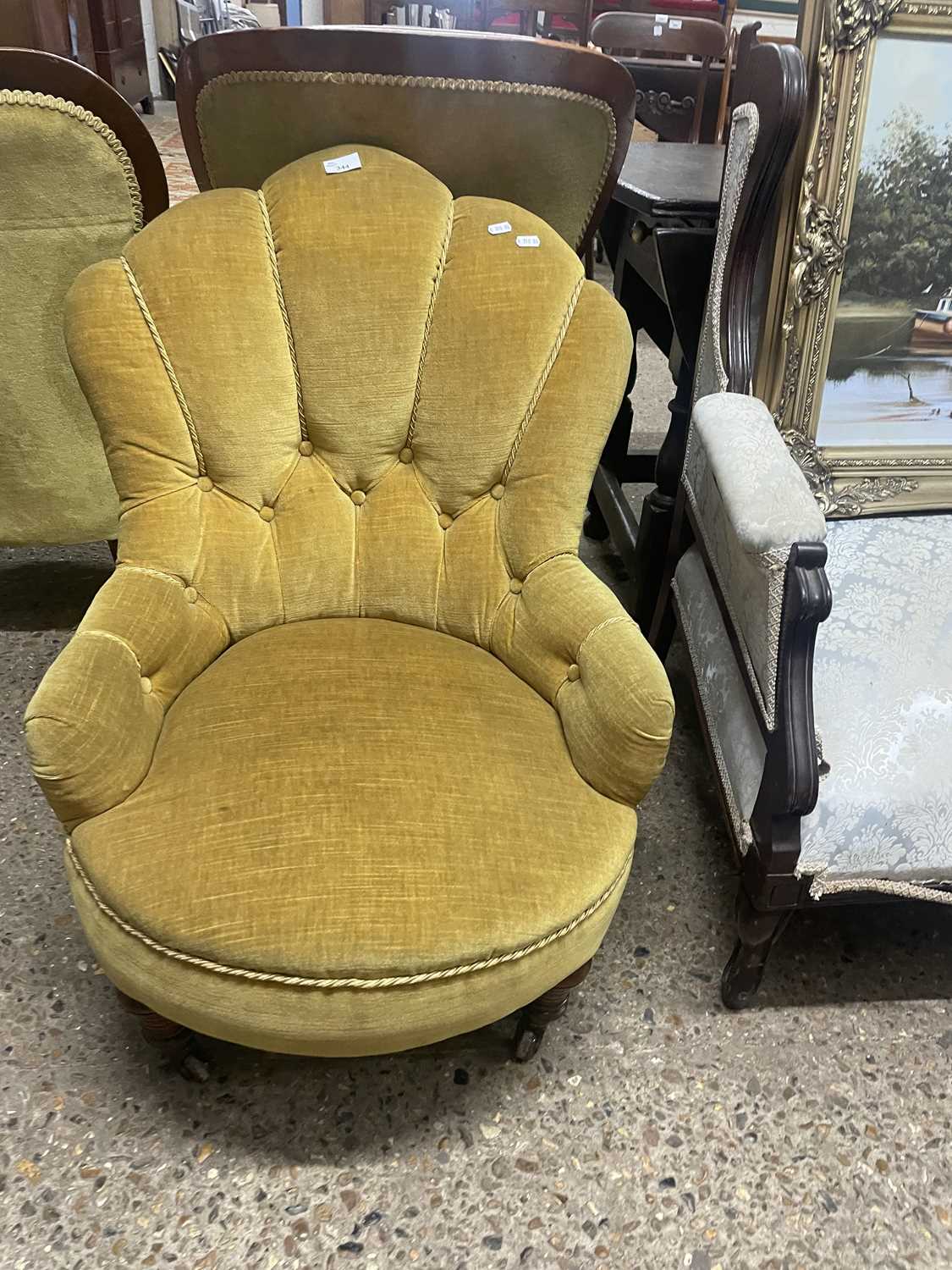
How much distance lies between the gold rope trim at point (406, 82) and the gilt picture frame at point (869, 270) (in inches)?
12.3

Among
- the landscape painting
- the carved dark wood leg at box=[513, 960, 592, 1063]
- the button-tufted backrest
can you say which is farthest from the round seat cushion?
the landscape painting

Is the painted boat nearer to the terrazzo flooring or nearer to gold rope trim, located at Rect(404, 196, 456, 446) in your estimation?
gold rope trim, located at Rect(404, 196, 456, 446)

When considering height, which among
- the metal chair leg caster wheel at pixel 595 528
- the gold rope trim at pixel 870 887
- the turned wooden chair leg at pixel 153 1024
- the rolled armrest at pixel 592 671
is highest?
the rolled armrest at pixel 592 671

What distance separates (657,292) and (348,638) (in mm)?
878

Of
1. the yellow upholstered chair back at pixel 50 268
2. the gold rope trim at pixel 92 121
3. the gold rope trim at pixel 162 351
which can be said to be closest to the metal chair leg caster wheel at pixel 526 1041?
the gold rope trim at pixel 162 351

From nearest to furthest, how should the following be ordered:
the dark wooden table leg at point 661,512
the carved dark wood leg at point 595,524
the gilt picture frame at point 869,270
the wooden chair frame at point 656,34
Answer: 1. the gilt picture frame at point 869,270
2. the dark wooden table leg at point 661,512
3. the carved dark wood leg at point 595,524
4. the wooden chair frame at point 656,34

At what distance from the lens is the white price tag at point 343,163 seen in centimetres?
113

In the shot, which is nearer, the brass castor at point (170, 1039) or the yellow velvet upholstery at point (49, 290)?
the brass castor at point (170, 1039)

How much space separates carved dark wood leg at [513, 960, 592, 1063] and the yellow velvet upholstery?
116cm

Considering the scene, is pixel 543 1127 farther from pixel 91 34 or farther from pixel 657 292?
pixel 91 34

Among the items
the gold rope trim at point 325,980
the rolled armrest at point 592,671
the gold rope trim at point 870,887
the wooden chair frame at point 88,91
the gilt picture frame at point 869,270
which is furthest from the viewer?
the wooden chair frame at point 88,91

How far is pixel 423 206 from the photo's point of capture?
115 cm

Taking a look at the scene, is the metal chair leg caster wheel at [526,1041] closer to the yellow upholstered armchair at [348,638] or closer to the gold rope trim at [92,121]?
the yellow upholstered armchair at [348,638]

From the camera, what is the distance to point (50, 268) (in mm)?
1496
